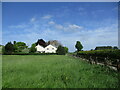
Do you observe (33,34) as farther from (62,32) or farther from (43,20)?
(62,32)

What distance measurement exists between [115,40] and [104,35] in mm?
420

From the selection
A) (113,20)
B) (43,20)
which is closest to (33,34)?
(43,20)

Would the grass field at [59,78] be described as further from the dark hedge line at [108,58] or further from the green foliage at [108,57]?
the green foliage at [108,57]

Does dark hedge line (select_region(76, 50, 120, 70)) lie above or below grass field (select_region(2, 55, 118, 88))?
above

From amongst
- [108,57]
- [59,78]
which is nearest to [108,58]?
[108,57]

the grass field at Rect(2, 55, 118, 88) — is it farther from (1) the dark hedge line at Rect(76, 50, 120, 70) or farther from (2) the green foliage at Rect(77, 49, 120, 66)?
(2) the green foliage at Rect(77, 49, 120, 66)

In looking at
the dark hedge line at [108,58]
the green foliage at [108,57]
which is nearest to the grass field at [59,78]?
the dark hedge line at [108,58]

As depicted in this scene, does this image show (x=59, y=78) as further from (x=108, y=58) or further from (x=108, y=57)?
(x=108, y=57)

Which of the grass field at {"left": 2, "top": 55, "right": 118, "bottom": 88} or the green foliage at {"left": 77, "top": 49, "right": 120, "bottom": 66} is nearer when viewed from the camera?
the grass field at {"left": 2, "top": 55, "right": 118, "bottom": 88}

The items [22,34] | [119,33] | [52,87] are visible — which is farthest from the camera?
[22,34]

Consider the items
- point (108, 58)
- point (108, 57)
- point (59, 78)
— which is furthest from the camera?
point (108, 57)

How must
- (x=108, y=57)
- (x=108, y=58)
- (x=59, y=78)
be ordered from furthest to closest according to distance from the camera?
(x=108, y=57)
(x=108, y=58)
(x=59, y=78)

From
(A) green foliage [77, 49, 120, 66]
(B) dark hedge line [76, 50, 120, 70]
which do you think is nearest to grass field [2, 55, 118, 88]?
(B) dark hedge line [76, 50, 120, 70]

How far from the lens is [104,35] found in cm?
417
